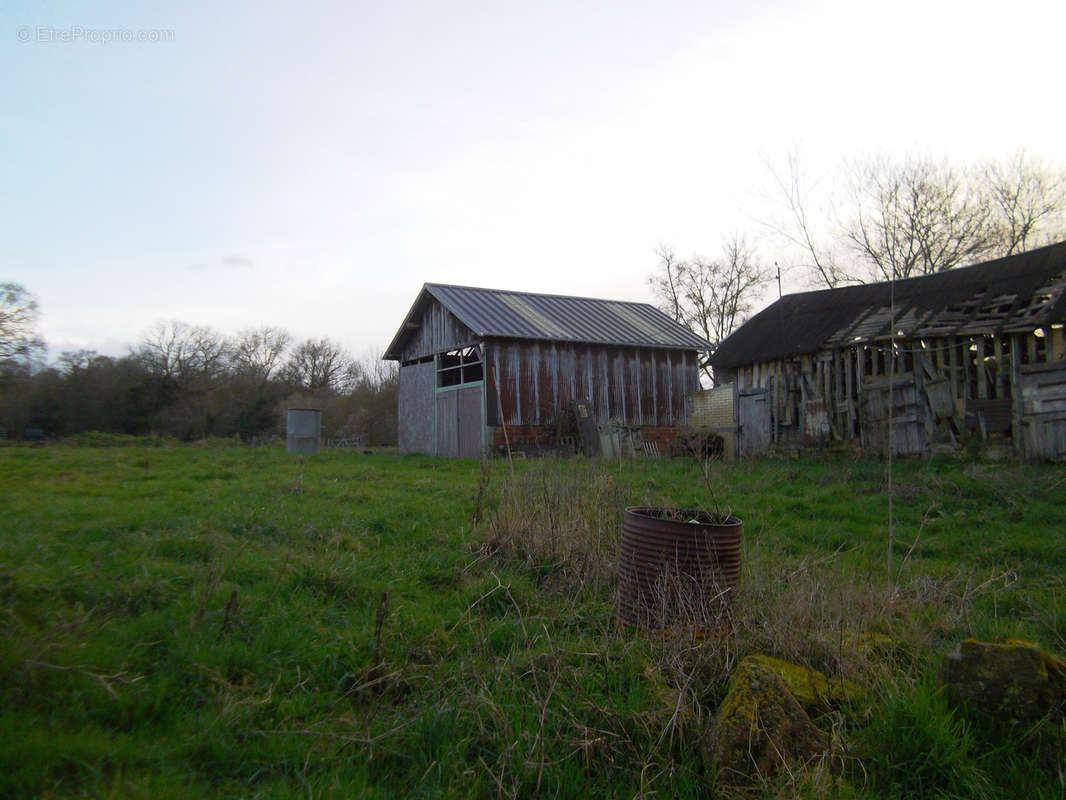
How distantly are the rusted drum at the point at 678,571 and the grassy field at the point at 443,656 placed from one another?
0.18 meters

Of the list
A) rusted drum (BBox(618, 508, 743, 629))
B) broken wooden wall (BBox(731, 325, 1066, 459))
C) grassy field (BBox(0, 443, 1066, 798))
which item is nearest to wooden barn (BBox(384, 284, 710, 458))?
broken wooden wall (BBox(731, 325, 1066, 459))

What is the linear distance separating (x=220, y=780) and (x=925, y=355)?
48.0 feet

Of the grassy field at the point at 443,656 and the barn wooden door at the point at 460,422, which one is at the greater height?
the barn wooden door at the point at 460,422

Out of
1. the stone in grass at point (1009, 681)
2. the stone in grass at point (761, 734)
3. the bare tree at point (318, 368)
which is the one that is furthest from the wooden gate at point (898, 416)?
the bare tree at point (318, 368)

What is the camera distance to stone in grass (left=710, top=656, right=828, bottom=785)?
2.73 meters

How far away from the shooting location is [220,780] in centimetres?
260

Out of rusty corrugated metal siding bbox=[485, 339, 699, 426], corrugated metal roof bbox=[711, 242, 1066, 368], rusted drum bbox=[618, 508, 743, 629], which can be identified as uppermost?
corrugated metal roof bbox=[711, 242, 1066, 368]

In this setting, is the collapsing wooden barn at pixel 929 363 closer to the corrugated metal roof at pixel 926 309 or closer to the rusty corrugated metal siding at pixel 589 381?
the corrugated metal roof at pixel 926 309

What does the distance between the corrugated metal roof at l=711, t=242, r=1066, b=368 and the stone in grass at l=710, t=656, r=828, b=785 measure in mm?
8704

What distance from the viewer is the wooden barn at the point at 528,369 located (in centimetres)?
1798

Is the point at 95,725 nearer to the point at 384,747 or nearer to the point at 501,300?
the point at 384,747

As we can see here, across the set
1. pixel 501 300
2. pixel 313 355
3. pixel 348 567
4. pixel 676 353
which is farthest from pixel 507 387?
pixel 313 355

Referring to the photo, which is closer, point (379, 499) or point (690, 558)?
point (690, 558)

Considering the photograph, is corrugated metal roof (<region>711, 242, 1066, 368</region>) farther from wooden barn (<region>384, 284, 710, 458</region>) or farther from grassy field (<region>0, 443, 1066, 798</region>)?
grassy field (<region>0, 443, 1066, 798</region>)
